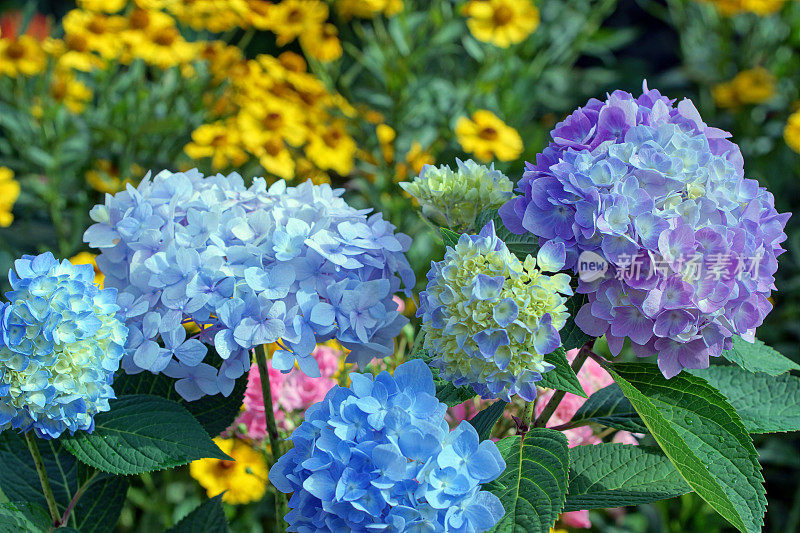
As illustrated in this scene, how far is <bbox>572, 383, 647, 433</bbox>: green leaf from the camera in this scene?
0.80 m

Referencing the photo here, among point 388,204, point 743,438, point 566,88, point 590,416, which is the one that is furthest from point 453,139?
point 743,438

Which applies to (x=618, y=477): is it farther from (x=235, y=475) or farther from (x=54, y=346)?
(x=235, y=475)

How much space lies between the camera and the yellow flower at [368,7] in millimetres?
2014

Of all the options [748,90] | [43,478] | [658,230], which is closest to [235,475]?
[43,478]

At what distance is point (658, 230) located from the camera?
610 millimetres

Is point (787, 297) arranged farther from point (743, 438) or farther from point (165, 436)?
point (165, 436)

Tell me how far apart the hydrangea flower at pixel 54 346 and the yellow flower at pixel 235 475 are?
632 mm

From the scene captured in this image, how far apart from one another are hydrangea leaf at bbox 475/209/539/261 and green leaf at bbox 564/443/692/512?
22 centimetres

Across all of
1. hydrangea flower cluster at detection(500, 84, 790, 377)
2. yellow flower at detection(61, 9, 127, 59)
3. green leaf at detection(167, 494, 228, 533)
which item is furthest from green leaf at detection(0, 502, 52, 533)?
yellow flower at detection(61, 9, 127, 59)

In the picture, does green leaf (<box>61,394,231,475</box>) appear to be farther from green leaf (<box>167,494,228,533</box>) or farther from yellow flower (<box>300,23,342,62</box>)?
yellow flower (<box>300,23,342,62</box>)

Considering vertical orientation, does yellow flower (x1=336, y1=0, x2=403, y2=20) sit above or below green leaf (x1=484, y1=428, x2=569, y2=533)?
below

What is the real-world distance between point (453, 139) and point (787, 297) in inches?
45.5

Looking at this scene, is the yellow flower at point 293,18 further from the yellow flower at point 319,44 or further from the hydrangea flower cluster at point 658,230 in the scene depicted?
the hydrangea flower cluster at point 658,230

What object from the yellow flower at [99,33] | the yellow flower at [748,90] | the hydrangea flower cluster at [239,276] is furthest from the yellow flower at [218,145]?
the yellow flower at [748,90]
